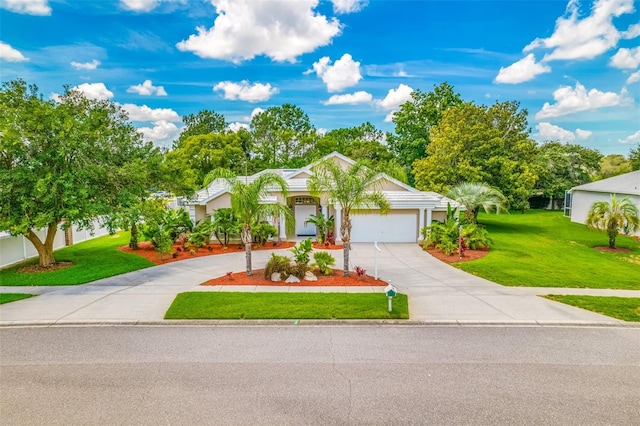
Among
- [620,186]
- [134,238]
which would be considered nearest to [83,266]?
[134,238]

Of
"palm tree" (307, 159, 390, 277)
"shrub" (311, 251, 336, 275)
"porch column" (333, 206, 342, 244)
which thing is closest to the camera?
"palm tree" (307, 159, 390, 277)

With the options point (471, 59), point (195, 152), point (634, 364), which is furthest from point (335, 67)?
point (634, 364)

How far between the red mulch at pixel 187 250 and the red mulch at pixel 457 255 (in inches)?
183

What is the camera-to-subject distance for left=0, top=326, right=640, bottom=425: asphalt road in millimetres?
5164

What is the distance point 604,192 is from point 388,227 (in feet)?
58.1

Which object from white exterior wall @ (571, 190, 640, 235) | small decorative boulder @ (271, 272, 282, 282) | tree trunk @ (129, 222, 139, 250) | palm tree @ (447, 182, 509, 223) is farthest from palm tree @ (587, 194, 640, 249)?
tree trunk @ (129, 222, 139, 250)

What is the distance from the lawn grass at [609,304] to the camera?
916 cm

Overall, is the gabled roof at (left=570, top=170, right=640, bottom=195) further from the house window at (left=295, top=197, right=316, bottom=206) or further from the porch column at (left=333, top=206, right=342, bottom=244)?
the house window at (left=295, top=197, right=316, bottom=206)

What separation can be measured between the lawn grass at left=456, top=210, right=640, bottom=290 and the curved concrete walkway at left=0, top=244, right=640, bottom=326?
3.08ft

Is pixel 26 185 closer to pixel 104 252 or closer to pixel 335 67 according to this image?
pixel 104 252

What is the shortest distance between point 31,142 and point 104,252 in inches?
238

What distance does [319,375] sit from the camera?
624 cm

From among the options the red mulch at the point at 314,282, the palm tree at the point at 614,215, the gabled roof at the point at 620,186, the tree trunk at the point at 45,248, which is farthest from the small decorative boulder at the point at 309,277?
the gabled roof at the point at 620,186

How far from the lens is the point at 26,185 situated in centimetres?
1214
